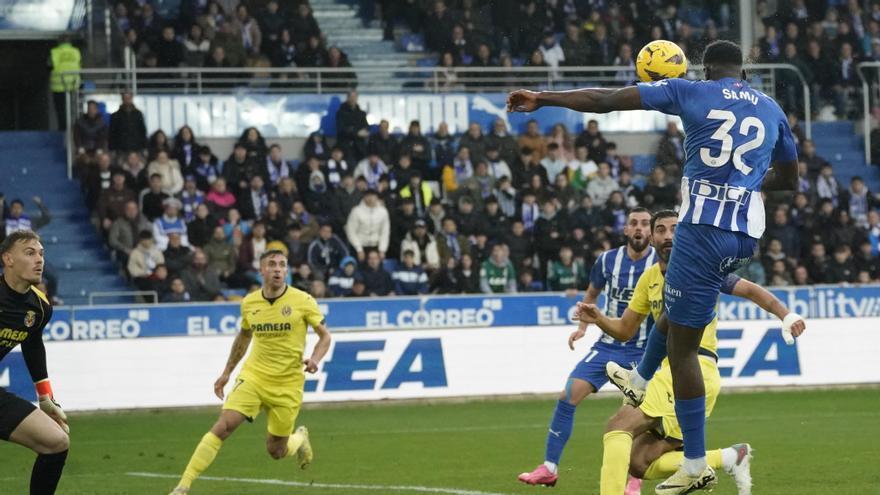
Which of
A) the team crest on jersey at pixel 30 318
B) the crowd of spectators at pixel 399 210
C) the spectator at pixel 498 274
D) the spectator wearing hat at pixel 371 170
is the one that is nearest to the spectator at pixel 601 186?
the crowd of spectators at pixel 399 210

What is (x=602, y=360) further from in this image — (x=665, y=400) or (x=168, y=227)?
(x=168, y=227)

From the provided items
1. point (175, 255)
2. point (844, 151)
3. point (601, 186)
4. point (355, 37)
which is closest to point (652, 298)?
point (175, 255)

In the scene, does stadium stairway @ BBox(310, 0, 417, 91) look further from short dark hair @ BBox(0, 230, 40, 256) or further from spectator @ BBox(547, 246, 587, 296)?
short dark hair @ BBox(0, 230, 40, 256)

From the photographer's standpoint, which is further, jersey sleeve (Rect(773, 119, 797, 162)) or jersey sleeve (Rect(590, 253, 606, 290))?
jersey sleeve (Rect(590, 253, 606, 290))

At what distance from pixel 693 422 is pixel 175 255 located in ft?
48.2

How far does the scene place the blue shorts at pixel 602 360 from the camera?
1161 centimetres

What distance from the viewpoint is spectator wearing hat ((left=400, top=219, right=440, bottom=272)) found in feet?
76.0

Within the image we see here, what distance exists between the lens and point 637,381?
29.2 feet

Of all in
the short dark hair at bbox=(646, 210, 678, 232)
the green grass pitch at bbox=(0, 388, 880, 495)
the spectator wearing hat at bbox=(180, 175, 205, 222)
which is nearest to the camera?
the short dark hair at bbox=(646, 210, 678, 232)

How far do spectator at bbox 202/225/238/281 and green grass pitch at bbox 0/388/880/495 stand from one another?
3.54 metres

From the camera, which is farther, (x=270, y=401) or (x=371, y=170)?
(x=371, y=170)

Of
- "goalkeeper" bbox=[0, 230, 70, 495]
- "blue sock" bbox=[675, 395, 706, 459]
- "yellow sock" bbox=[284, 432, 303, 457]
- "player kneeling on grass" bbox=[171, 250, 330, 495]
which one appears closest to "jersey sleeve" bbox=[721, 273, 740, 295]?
"blue sock" bbox=[675, 395, 706, 459]

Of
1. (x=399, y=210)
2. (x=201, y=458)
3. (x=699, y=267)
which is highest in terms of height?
(x=699, y=267)

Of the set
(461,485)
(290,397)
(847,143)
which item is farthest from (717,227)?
(847,143)
